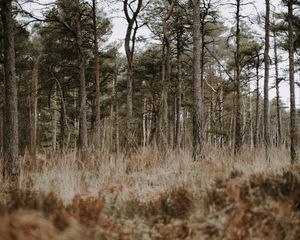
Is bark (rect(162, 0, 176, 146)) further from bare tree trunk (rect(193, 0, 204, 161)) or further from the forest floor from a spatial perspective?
the forest floor

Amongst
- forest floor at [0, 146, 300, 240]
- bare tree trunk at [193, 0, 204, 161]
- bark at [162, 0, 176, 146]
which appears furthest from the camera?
bark at [162, 0, 176, 146]

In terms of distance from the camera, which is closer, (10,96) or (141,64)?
(10,96)

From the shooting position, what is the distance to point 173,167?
24.0ft

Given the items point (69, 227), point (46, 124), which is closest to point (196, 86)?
point (69, 227)

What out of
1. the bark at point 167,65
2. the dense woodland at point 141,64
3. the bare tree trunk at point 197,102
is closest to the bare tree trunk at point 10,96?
the dense woodland at point 141,64

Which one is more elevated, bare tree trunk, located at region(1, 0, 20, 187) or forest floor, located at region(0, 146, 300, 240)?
bare tree trunk, located at region(1, 0, 20, 187)

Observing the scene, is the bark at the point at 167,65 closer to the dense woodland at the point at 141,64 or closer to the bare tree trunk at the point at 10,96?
the dense woodland at the point at 141,64

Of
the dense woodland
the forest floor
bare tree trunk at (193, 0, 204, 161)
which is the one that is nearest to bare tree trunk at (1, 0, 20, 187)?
the dense woodland

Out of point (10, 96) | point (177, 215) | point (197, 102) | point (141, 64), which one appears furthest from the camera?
point (141, 64)

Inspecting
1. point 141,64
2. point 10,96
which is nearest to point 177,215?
point 10,96

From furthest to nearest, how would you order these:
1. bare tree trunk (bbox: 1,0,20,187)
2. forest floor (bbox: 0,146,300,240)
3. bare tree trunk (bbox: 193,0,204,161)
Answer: bare tree trunk (bbox: 193,0,204,161)
bare tree trunk (bbox: 1,0,20,187)
forest floor (bbox: 0,146,300,240)

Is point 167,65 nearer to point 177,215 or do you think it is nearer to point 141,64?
point 141,64

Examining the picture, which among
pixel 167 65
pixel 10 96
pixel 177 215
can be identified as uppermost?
pixel 167 65

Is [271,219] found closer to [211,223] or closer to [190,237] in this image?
[211,223]
